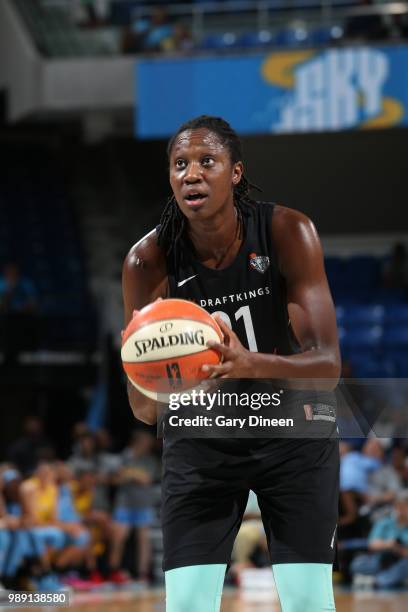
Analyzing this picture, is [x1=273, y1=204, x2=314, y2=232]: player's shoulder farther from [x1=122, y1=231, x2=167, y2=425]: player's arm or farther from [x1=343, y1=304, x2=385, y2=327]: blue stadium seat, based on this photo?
[x1=343, y1=304, x2=385, y2=327]: blue stadium seat

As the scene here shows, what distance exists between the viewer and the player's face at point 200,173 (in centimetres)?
311

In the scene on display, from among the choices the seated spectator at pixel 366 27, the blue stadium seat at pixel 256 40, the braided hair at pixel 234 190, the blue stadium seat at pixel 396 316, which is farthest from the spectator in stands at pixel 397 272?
the braided hair at pixel 234 190

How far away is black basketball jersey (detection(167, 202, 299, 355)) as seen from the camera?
128 inches

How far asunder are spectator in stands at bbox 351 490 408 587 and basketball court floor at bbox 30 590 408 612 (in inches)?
15.8

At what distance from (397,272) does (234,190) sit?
10.8m

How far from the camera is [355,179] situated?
50.2 feet

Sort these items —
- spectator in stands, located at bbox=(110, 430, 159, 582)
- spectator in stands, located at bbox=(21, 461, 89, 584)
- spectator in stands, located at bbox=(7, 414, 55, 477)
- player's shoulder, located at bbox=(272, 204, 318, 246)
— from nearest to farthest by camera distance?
player's shoulder, located at bbox=(272, 204, 318, 246)
spectator in stands, located at bbox=(21, 461, 89, 584)
spectator in stands, located at bbox=(110, 430, 159, 582)
spectator in stands, located at bbox=(7, 414, 55, 477)

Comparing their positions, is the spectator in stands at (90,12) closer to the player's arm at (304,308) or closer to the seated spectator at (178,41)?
the seated spectator at (178,41)

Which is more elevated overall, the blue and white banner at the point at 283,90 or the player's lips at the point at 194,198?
the blue and white banner at the point at 283,90

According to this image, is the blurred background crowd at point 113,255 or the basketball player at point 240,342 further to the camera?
the blurred background crowd at point 113,255

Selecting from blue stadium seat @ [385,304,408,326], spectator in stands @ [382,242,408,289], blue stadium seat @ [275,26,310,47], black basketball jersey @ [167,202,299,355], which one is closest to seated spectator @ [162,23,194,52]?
blue stadium seat @ [275,26,310,47]

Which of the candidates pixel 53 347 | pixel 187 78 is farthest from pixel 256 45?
pixel 53 347

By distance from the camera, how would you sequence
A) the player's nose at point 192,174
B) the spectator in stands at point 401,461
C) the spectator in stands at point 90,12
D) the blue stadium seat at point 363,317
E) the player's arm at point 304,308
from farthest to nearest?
the spectator in stands at point 90,12 < the blue stadium seat at point 363,317 < the spectator in stands at point 401,461 < the player's nose at point 192,174 < the player's arm at point 304,308

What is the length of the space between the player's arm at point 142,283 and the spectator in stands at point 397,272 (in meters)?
10.9
